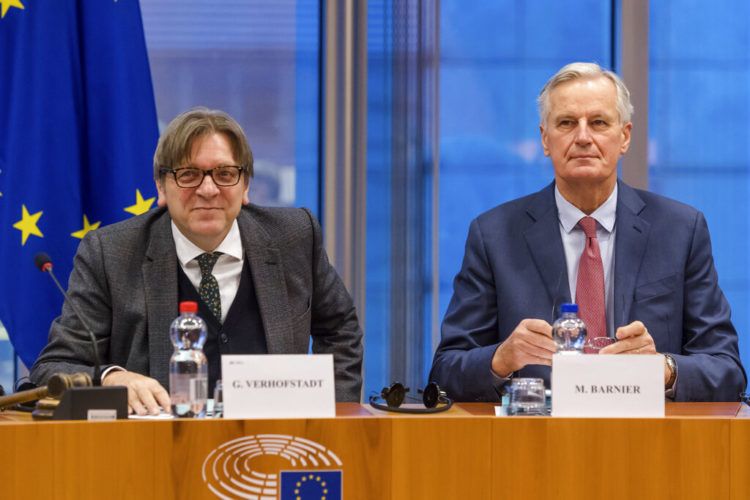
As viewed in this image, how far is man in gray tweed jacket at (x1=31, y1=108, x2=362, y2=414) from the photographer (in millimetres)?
2461

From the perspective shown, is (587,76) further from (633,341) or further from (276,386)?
(276,386)

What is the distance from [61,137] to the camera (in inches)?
141

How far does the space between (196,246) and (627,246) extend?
3.99ft

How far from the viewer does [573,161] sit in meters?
2.57

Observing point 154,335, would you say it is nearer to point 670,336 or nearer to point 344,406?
point 344,406

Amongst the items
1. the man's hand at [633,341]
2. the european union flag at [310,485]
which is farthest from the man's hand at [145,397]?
the man's hand at [633,341]

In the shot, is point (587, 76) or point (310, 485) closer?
point (310, 485)

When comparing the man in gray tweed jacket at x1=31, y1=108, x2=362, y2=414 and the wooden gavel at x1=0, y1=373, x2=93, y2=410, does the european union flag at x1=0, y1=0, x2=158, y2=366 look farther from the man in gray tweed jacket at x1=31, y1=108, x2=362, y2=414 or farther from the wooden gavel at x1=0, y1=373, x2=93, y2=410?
the wooden gavel at x1=0, y1=373, x2=93, y2=410

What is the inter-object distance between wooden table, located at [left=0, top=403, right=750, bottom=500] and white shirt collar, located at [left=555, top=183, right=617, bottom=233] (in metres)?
0.91

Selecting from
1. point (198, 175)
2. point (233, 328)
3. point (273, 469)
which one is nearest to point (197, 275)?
point (233, 328)

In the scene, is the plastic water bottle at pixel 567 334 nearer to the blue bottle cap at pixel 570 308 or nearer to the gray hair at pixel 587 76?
the blue bottle cap at pixel 570 308

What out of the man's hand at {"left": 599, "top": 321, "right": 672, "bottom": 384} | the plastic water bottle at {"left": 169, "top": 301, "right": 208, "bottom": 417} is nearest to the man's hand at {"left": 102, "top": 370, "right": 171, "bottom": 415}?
the plastic water bottle at {"left": 169, "top": 301, "right": 208, "bottom": 417}

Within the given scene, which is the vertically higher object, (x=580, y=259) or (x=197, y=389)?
(x=580, y=259)

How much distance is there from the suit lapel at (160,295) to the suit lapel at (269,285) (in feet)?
0.73
